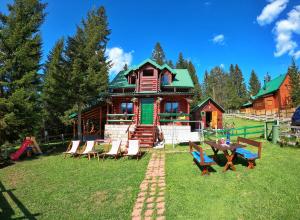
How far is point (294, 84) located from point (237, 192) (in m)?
38.4

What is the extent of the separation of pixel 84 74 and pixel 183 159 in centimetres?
1276

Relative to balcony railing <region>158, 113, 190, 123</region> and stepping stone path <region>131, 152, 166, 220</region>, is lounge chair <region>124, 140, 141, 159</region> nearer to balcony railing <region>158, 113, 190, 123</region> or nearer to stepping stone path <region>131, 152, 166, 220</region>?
stepping stone path <region>131, 152, 166, 220</region>

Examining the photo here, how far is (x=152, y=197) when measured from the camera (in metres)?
6.52

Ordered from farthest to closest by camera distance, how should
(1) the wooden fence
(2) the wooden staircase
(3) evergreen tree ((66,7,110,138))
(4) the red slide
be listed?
(3) evergreen tree ((66,7,110,138)) → (2) the wooden staircase → (1) the wooden fence → (4) the red slide

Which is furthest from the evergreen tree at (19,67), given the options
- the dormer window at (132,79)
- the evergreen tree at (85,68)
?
the dormer window at (132,79)

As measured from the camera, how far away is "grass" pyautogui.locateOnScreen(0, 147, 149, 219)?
5.83m

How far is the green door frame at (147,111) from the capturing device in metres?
21.0

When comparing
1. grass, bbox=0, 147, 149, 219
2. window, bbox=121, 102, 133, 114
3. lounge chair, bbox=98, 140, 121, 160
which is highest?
window, bbox=121, 102, 133, 114

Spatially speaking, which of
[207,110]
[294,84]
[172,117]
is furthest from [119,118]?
[294,84]

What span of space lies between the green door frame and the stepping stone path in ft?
37.2

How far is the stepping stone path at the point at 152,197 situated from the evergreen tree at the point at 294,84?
35.1 m

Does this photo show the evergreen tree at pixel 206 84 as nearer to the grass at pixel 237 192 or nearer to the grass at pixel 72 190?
the grass at pixel 237 192

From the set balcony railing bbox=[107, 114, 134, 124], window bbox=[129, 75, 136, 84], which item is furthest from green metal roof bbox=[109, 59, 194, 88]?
balcony railing bbox=[107, 114, 134, 124]

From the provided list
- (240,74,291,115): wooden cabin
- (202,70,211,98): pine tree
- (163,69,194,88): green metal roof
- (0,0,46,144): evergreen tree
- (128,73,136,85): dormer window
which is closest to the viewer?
(0,0,46,144): evergreen tree
